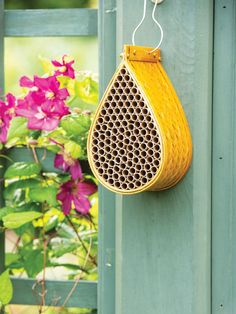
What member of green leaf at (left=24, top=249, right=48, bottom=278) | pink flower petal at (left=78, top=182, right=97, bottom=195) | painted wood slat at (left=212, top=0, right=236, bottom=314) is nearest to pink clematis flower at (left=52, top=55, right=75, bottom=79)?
pink flower petal at (left=78, top=182, right=97, bottom=195)

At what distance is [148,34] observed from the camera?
6.16ft

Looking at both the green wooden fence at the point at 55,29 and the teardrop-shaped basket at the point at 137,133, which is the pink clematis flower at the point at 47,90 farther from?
the teardrop-shaped basket at the point at 137,133

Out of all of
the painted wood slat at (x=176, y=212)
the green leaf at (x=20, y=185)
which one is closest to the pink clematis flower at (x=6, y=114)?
the green leaf at (x=20, y=185)

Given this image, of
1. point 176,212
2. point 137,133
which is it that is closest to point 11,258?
point 176,212

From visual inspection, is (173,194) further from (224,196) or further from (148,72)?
(148,72)

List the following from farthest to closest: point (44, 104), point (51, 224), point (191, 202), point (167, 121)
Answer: point (51, 224) → point (44, 104) → point (191, 202) → point (167, 121)

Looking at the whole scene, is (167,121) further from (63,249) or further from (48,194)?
(63,249)

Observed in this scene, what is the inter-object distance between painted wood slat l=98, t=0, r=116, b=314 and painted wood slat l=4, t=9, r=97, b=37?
3.5 inches

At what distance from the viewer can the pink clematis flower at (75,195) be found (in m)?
2.12

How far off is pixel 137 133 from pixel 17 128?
43cm

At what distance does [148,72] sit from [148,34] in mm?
112

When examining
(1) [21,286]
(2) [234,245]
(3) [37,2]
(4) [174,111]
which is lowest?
(1) [21,286]

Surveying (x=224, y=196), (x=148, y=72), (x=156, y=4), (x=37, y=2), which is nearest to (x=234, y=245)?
(x=224, y=196)

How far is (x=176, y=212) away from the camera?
1.88 meters
